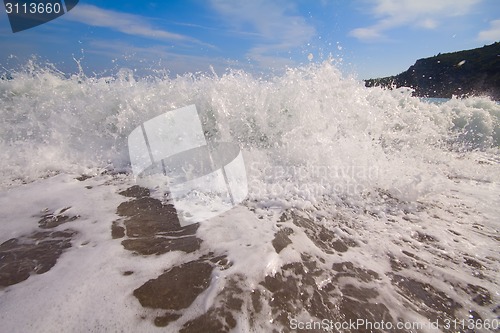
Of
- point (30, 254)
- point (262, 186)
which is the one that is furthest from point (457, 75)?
point (30, 254)

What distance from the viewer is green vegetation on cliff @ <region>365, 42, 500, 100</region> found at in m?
36.7

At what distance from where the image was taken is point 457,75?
43.6 meters

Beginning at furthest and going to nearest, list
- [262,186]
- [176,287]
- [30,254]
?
[262,186] → [30,254] → [176,287]

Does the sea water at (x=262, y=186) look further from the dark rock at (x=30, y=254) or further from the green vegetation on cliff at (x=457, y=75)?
the green vegetation on cliff at (x=457, y=75)

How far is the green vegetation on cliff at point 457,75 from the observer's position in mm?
36688

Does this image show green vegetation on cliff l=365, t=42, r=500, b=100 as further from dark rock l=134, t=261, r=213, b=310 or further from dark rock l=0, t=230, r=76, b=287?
dark rock l=0, t=230, r=76, b=287

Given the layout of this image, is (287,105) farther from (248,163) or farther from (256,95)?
(248,163)

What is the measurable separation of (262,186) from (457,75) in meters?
53.8

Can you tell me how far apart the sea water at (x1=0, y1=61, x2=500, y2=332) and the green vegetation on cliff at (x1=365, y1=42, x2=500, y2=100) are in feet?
91.8

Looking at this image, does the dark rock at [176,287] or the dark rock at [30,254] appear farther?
the dark rock at [30,254]

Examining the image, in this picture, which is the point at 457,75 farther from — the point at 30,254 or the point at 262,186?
the point at 30,254

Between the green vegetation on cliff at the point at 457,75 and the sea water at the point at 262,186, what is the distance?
28.0m

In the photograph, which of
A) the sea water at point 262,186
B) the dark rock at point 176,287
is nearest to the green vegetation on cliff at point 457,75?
the sea water at point 262,186

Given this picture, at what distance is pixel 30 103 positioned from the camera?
6367 mm
